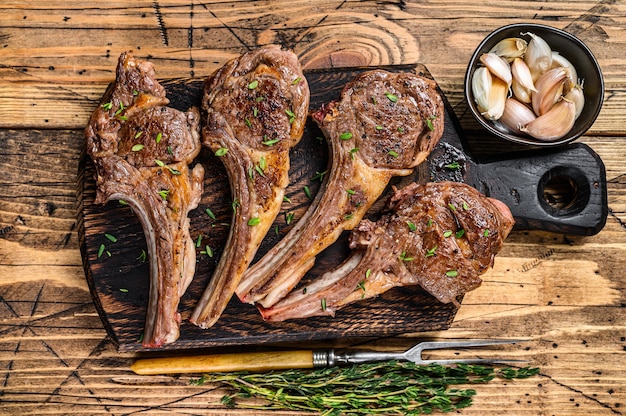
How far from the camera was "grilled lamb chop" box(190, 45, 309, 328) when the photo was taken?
293 cm

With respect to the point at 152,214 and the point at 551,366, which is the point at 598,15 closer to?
the point at 551,366

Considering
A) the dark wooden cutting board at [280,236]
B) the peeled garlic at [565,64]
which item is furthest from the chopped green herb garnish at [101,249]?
the peeled garlic at [565,64]

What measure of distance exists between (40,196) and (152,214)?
0.85m

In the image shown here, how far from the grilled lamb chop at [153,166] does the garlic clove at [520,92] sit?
1.65 m

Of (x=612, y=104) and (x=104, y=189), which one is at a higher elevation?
(x=612, y=104)

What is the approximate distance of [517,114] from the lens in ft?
10.4

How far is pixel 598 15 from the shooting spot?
3520mm

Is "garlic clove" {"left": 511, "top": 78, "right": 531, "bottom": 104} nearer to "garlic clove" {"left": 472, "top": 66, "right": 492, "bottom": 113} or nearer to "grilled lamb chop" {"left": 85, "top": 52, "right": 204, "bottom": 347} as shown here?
"garlic clove" {"left": 472, "top": 66, "right": 492, "bottom": 113}

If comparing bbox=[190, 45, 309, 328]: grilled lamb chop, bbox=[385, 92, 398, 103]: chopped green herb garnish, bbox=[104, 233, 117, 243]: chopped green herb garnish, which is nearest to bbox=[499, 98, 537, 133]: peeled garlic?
bbox=[385, 92, 398, 103]: chopped green herb garnish

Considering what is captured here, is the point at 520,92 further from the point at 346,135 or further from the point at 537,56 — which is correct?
the point at 346,135

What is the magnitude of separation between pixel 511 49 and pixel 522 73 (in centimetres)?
15

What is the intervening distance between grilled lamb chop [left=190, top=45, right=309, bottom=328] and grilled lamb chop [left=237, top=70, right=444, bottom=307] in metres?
0.14

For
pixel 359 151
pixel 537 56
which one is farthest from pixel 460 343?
pixel 537 56

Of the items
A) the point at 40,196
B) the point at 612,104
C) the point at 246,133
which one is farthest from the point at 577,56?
the point at 40,196
